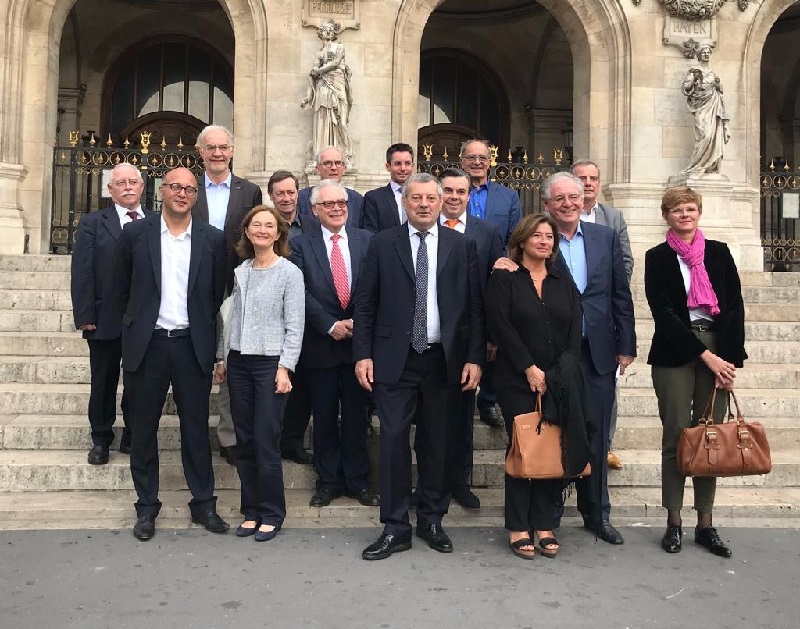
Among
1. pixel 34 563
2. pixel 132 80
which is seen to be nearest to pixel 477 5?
pixel 132 80

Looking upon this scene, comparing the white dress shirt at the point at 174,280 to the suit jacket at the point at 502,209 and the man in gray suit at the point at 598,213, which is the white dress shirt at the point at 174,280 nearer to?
the suit jacket at the point at 502,209

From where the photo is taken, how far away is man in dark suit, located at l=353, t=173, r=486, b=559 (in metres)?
4.61

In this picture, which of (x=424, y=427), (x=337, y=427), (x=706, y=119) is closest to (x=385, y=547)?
(x=424, y=427)

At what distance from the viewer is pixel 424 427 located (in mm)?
4734

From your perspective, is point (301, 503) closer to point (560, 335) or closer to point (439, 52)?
point (560, 335)

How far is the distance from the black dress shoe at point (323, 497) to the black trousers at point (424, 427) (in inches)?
27.3

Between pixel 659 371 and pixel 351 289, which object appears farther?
pixel 351 289

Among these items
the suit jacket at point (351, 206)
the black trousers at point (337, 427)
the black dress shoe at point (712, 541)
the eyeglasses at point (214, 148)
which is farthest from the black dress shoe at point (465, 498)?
the eyeglasses at point (214, 148)

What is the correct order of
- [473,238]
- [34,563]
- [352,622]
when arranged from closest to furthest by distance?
[352,622] → [34,563] → [473,238]

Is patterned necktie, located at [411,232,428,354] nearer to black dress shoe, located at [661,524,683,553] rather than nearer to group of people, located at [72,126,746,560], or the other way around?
group of people, located at [72,126,746,560]

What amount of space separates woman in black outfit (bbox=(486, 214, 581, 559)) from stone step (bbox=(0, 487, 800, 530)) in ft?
1.92

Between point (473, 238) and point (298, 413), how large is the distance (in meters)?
1.84

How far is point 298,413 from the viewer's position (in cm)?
564

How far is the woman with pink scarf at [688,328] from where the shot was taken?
4.59 m
